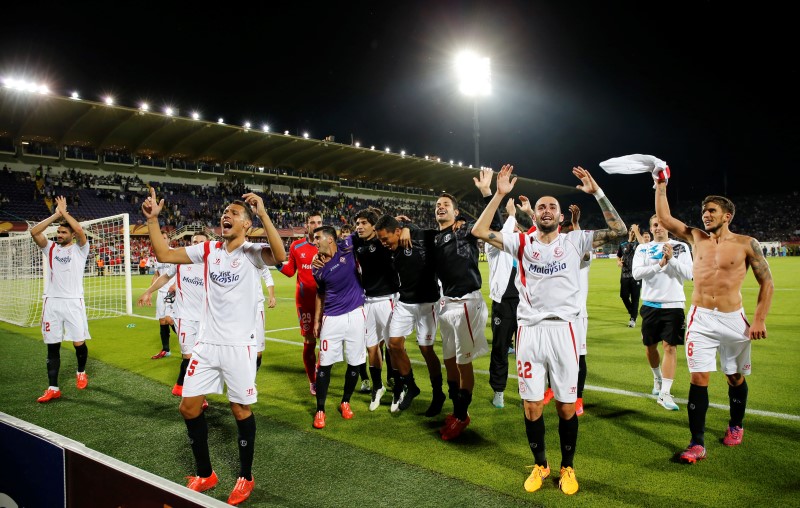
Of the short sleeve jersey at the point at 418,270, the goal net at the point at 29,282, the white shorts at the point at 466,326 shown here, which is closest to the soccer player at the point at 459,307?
the white shorts at the point at 466,326

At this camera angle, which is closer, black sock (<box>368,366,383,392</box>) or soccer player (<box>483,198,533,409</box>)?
soccer player (<box>483,198,533,409</box>)

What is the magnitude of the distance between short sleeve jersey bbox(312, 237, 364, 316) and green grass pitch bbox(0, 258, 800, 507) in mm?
1244

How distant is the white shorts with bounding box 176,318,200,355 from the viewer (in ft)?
20.5

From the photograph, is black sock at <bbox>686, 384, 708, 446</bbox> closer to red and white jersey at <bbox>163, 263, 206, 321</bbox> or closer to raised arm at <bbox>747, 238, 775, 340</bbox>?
raised arm at <bbox>747, 238, 775, 340</bbox>

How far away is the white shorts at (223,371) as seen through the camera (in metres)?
3.70

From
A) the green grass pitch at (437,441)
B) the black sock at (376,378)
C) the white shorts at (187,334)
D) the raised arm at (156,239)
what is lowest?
the green grass pitch at (437,441)

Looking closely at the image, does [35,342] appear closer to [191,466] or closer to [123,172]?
[191,466]

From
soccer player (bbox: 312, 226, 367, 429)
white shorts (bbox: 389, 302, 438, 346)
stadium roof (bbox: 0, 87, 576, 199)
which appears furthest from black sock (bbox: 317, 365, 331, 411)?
stadium roof (bbox: 0, 87, 576, 199)

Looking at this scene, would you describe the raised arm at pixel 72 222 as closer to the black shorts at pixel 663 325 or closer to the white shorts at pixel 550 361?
the white shorts at pixel 550 361

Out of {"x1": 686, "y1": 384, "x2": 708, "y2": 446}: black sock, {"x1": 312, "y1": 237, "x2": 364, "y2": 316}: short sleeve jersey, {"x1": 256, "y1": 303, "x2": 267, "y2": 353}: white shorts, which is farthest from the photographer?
{"x1": 312, "y1": 237, "x2": 364, "y2": 316}: short sleeve jersey

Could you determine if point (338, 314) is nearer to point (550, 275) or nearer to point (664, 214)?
point (550, 275)

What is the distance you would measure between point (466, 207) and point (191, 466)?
206ft

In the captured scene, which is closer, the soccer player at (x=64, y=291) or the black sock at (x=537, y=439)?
the black sock at (x=537, y=439)

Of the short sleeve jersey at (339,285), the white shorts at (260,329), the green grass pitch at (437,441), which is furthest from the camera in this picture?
the short sleeve jersey at (339,285)
